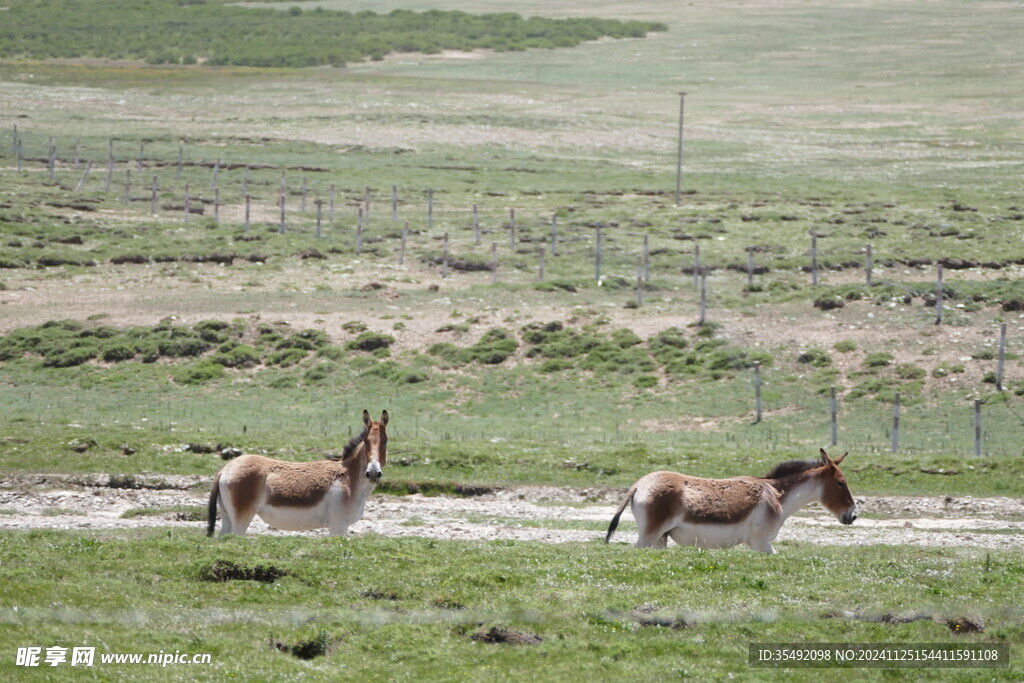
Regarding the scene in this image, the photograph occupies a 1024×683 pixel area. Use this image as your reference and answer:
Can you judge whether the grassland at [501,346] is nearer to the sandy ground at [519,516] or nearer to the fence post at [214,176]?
the fence post at [214,176]

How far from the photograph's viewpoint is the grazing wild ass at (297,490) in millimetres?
18578

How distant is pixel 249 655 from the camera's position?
13266mm

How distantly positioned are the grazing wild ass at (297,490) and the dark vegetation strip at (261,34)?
146m

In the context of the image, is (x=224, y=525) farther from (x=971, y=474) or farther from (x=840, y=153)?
(x=840, y=153)

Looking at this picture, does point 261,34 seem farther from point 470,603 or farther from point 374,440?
point 470,603

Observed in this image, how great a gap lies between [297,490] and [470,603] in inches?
171

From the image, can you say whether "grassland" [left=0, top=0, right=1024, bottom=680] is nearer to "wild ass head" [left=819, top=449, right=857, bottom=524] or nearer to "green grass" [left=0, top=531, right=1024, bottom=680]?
"green grass" [left=0, top=531, right=1024, bottom=680]

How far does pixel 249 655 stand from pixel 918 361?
100 feet

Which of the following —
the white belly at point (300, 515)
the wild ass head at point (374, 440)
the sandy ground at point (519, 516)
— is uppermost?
the wild ass head at point (374, 440)

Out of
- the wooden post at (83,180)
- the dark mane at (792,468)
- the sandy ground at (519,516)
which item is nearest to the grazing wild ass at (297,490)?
the sandy ground at (519,516)

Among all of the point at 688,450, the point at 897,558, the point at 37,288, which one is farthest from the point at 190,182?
the point at 897,558

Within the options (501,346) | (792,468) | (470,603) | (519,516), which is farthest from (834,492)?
(501,346)

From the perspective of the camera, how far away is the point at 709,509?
18.2m

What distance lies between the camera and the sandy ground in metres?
22.6
